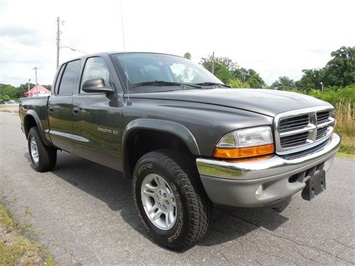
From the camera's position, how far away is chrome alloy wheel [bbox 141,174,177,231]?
2.76 m

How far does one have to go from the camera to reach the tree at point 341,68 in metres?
63.2

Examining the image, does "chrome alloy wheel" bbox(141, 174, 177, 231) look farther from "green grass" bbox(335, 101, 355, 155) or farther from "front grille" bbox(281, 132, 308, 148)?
"green grass" bbox(335, 101, 355, 155)

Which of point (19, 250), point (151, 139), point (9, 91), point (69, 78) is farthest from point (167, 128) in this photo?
point (9, 91)

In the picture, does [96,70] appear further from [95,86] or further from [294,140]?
[294,140]

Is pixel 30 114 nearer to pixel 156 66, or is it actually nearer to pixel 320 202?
pixel 156 66

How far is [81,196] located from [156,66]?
1965 millimetres

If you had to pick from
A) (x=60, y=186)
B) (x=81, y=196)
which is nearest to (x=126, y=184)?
(x=81, y=196)

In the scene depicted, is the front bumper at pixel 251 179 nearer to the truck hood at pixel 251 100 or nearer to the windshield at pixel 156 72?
the truck hood at pixel 251 100

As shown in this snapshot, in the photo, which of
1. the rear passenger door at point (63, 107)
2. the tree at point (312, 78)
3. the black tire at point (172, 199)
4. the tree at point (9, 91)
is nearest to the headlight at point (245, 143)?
the black tire at point (172, 199)

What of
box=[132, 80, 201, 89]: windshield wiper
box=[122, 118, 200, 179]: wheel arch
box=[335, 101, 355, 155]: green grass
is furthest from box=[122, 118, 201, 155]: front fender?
box=[335, 101, 355, 155]: green grass

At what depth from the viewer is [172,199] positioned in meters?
2.73

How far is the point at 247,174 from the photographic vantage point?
2201mm

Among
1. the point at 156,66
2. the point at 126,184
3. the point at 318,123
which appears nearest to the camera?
the point at 318,123

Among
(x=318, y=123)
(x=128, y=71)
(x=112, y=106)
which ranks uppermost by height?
(x=128, y=71)
